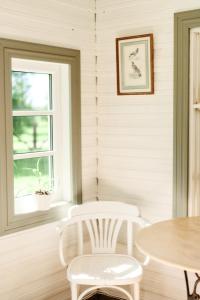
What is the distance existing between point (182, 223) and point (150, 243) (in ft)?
1.54

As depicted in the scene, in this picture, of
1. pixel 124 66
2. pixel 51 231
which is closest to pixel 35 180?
pixel 51 231

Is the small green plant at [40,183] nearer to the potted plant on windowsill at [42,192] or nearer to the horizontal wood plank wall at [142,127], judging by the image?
the potted plant on windowsill at [42,192]

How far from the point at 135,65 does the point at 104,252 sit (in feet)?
4.96

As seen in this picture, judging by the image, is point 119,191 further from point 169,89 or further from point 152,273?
point 169,89

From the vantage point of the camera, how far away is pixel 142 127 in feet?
11.9

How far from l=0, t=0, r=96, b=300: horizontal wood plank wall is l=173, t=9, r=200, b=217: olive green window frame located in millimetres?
824

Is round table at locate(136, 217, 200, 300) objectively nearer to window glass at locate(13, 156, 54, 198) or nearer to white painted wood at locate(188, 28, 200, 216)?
white painted wood at locate(188, 28, 200, 216)

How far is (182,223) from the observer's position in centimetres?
295

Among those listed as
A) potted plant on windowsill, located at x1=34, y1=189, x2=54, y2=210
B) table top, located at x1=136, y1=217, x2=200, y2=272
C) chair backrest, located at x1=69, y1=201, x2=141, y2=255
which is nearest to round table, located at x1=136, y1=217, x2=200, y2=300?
table top, located at x1=136, y1=217, x2=200, y2=272

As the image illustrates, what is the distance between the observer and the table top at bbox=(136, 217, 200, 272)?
2.29 m

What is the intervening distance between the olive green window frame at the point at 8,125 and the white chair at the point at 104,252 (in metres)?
0.26

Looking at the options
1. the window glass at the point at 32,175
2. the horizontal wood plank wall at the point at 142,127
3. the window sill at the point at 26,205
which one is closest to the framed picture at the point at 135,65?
the horizontal wood plank wall at the point at 142,127

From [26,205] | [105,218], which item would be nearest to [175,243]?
[105,218]

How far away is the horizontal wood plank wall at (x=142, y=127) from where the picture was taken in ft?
11.3
